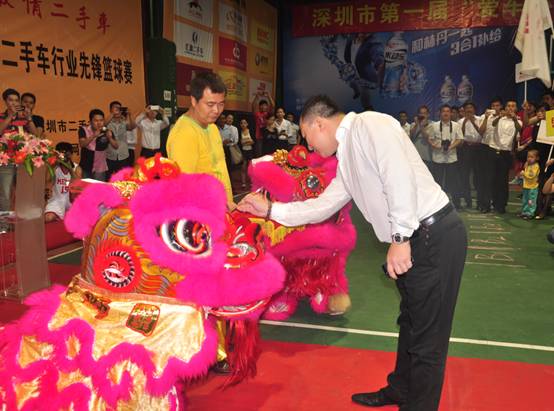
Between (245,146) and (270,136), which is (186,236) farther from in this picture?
(270,136)

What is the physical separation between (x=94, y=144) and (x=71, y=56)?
3.49 feet

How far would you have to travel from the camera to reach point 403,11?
499 inches

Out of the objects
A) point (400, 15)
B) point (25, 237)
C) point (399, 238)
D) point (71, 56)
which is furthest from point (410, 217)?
point (400, 15)

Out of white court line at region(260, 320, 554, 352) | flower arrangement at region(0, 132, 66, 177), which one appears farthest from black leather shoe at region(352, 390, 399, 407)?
flower arrangement at region(0, 132, 66, 177)

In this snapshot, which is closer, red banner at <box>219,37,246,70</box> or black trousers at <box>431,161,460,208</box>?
black trousers at <box>431,161,460,208</box>

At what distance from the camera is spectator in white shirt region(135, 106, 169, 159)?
7559mm

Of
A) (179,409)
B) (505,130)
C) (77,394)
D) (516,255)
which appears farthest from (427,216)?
(505,130)

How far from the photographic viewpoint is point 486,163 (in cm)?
780

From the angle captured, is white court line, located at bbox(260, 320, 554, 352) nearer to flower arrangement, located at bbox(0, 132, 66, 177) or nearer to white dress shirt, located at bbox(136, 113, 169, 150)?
flower arrangement, located at bbox(0, 132, 66, 177)

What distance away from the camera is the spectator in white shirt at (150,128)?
7.56 metres

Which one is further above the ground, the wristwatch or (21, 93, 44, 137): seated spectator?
(21, 93, 44, 137): seated spectator

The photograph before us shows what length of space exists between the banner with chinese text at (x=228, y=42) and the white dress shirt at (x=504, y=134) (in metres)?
4.83

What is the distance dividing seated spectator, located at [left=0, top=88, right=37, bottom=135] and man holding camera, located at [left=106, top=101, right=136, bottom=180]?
5.02 ft

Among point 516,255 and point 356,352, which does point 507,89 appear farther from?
point 356,352
